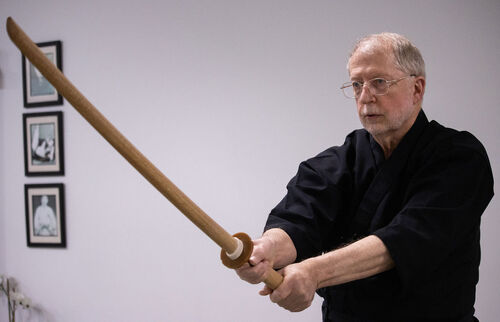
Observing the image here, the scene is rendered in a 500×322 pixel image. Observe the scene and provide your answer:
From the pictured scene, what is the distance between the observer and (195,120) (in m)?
2.48

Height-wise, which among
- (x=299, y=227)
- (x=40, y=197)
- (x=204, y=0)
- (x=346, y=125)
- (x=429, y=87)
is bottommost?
(x=299, y=227)

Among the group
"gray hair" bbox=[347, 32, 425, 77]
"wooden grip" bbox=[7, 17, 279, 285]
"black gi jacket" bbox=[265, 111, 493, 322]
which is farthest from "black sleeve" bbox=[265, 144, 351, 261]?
"wooden grip" bbox=[7, 17, 279, 285]

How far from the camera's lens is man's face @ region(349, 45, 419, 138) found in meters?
1.12

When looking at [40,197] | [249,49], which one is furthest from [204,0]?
[40,197]

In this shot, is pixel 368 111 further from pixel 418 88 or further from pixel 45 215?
pixel 45 215

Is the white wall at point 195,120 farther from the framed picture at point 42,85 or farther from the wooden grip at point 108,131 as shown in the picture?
the wooden grip at point 108,131

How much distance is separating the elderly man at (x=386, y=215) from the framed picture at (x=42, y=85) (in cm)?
204

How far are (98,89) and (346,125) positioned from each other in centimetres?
151

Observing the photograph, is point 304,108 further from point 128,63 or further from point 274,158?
point 128,63

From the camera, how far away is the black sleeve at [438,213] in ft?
3.22

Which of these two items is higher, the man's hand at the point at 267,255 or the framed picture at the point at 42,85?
the framed picture at the point at 42,85

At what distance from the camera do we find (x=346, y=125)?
7.25ft

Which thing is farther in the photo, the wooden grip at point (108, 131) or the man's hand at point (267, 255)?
the man's hand at point (267, 255)

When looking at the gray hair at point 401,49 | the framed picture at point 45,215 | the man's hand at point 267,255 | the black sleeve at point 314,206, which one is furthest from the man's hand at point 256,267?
the framed picture at point 45,215
